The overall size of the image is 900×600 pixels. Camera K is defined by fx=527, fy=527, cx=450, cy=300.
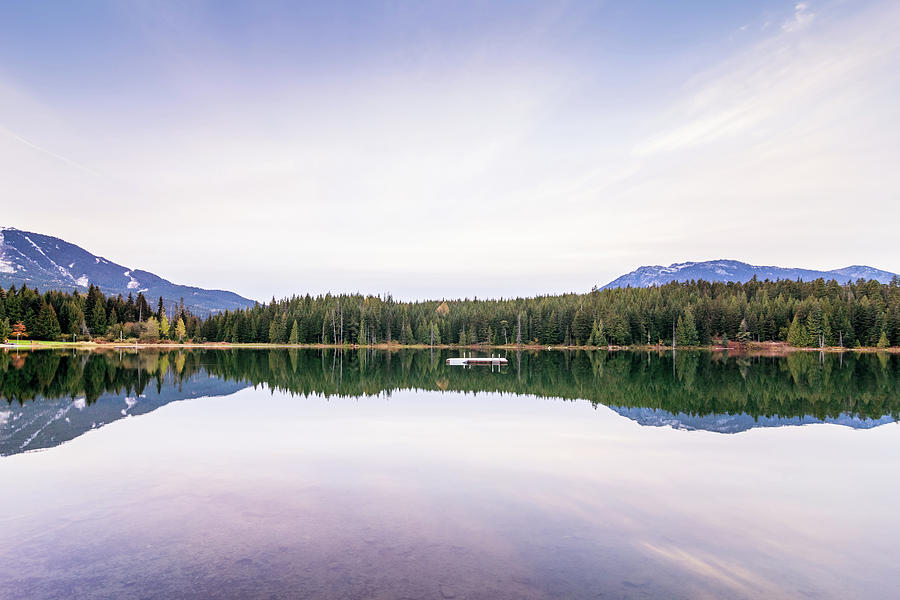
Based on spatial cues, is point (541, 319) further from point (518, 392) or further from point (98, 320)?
point (98, 320)

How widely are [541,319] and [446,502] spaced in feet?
502

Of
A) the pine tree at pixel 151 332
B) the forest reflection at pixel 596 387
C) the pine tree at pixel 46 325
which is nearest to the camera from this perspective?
the forest reflection at pixel 596 387

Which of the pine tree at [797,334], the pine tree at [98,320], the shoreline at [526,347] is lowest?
the shoreline at [526,347]

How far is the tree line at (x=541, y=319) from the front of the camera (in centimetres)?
13338

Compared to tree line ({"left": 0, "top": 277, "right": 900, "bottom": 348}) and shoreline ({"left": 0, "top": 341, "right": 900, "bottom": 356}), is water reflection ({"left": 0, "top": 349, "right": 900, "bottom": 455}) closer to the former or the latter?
shoreline ({"left": 0, "top": 341, "right": 900, "bottom": 356})

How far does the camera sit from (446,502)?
14094mm

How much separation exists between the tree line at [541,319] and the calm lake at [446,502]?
12272 cm

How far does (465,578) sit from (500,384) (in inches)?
1582

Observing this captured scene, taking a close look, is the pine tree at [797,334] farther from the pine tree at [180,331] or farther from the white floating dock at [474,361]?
the pine tree at [180,331]

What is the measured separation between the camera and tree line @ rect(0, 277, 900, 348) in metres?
133

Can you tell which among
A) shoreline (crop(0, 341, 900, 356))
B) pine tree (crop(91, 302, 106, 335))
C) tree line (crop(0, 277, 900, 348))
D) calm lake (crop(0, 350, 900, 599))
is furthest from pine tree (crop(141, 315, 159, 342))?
calm lake (crop(0, 350, 900, 599))

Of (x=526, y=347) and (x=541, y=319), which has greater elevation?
(x=541, y=319)

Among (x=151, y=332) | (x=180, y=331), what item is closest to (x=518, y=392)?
(x=151, y=332)

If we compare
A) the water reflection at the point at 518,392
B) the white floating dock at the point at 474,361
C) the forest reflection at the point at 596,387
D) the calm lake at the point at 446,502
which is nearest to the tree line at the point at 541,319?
the white floating dock at the point at 474,361
